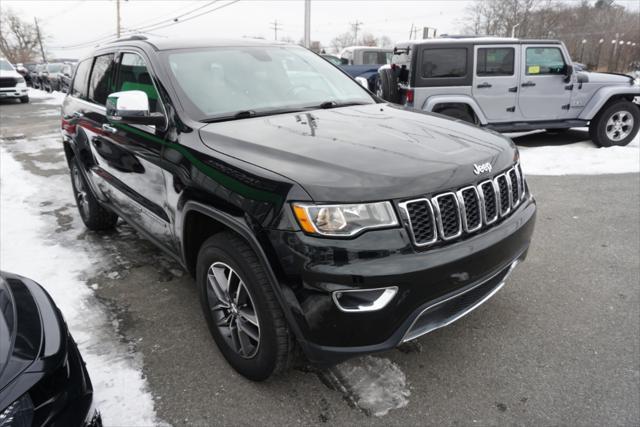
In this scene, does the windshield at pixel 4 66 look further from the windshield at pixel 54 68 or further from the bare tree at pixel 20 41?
the bare tree at pixel 20 41

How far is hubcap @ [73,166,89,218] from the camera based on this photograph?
14.9ft

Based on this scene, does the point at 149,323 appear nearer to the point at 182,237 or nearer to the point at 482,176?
the point at 182,237

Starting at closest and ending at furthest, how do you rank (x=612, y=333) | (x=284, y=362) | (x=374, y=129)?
(x=284, y=362) → (x=374, y=129) → (x=612, y=333)

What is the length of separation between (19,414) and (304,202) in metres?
1.20

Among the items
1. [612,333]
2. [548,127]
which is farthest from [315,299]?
[548,127]

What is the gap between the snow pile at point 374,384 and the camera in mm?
2270

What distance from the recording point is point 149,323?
302 centimetres

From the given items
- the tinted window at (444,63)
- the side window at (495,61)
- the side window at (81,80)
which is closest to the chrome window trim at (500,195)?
the side window at (81,80)

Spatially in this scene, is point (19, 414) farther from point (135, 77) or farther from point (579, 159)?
point (579, 159)

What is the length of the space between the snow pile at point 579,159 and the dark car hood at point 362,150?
4.67 meters

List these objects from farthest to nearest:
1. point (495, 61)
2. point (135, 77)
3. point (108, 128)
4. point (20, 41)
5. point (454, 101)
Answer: point (20, 41), point (495, 61), point (454, 101), point (108, 128), point (135, 77)

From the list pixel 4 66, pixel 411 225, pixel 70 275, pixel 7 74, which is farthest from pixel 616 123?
pixel 4 66

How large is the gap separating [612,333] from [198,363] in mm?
2522

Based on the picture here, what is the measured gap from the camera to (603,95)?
771 cm
